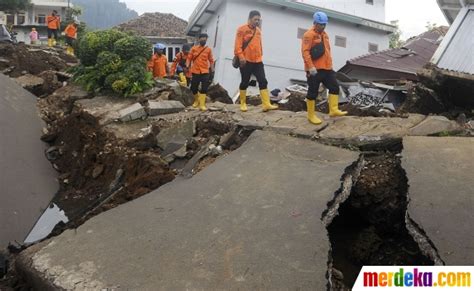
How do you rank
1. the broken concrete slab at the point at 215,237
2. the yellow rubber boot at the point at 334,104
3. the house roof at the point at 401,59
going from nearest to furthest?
the broken concrete slab at the point at 215,237, the yellow rubber boot at the point at 334,104, the house roof at the point at 401,59

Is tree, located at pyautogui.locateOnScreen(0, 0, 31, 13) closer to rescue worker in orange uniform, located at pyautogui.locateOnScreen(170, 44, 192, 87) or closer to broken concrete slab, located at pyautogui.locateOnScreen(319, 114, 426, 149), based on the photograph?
rescue worker in orange uniform, located at pyautogui.locateOnScreen(170, 44, 192, 87)

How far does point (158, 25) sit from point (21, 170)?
2219 cm

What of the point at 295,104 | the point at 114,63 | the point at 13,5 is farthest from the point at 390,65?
the point at 13,5

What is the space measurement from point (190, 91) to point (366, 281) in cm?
667

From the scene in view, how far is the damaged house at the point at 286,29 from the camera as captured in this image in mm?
17469

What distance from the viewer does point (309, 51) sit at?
20.8 feet

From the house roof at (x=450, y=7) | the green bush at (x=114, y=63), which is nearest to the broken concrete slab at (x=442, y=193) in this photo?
the green bush at (x=114, y=63)

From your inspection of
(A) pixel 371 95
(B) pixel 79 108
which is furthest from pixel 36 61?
(A) pixel 371 95

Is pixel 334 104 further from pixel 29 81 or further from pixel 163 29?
pixel 163 29

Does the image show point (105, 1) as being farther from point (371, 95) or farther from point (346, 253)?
point (346, 253)

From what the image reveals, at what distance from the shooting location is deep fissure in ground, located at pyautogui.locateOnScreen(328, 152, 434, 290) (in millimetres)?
4027

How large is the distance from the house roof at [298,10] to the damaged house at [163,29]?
2561 mm

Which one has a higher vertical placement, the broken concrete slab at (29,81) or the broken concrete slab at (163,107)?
the broken concrete slab at (163,107)

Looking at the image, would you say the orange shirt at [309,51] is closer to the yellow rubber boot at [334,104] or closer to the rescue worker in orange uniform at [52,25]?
the yellow rubber boot at [334,104]
